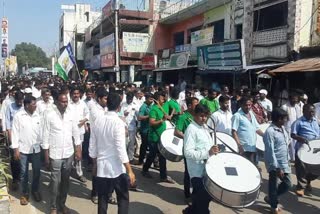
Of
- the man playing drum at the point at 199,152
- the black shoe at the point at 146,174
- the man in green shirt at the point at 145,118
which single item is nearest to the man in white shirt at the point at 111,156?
the man playing drum at the point at 199,152

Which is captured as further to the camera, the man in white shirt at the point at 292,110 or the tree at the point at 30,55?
the tree at the point at 30,55

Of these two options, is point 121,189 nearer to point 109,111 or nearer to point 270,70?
point 109,111

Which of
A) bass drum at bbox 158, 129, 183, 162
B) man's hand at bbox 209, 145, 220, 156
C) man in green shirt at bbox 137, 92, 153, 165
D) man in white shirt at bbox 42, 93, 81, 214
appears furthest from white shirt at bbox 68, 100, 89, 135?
→ man's hand at bbox 209, 145, 220, 156

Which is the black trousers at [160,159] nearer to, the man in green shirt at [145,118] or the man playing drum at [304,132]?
the man in green shirt at [145,118]

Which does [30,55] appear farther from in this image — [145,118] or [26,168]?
[26,168]

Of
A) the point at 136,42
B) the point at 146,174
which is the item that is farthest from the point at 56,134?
the point at 136,42

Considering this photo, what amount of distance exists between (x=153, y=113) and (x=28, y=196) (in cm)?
260

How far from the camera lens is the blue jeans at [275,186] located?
18.7ft

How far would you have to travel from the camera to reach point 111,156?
4.62 metres

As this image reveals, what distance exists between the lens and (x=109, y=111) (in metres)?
4.55

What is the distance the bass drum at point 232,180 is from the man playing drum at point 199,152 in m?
0.20

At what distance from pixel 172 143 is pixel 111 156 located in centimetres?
236

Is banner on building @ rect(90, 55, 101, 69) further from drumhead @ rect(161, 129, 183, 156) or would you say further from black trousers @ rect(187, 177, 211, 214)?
black trousers @ rect(187, 177, 211, 214)

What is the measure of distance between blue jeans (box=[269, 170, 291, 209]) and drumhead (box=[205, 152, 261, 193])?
1.07 meters
